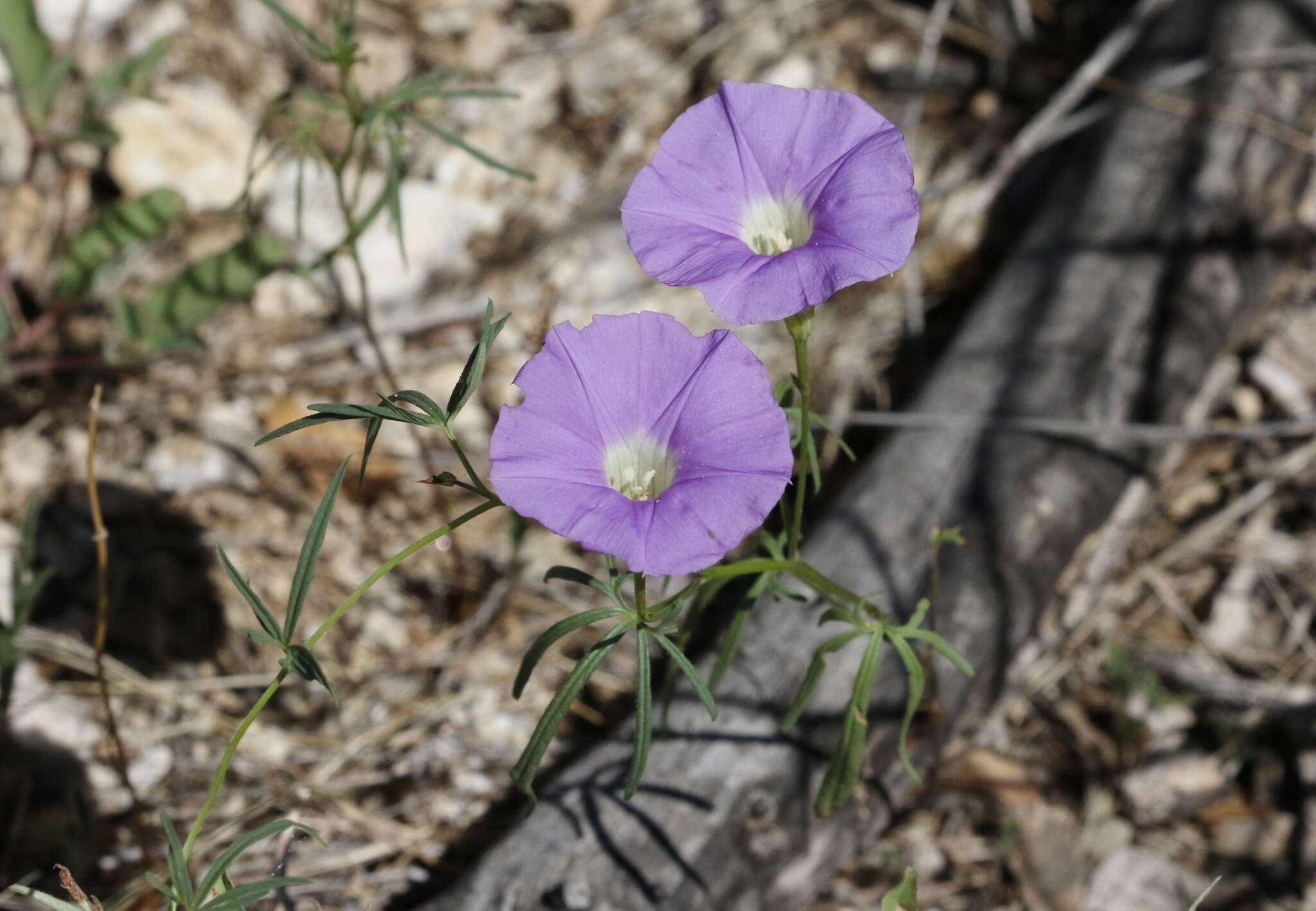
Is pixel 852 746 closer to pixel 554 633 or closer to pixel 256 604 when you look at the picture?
pixel 554 633

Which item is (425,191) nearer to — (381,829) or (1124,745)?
(381,829)

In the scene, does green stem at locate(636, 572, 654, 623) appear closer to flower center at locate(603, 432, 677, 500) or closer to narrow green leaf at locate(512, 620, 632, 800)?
narrow green leaf at locate(512, 620, 632, 800)

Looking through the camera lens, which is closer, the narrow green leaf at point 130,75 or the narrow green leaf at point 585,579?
the narrow green leaf at point 585,579

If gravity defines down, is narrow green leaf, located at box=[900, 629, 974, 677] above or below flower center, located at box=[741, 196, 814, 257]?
below

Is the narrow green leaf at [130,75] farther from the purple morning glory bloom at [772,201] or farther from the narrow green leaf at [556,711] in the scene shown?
the narrow green leaf at [556,711]

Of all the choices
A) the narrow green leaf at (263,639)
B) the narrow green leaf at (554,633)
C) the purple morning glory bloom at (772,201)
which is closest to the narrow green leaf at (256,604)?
the narrow green leaf at (263,639)

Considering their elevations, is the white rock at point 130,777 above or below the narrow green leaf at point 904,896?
above

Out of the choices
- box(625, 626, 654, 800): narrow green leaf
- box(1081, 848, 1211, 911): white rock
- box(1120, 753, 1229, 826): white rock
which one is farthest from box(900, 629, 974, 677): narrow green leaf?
box(1120, 753, 1229, 826): white rock
